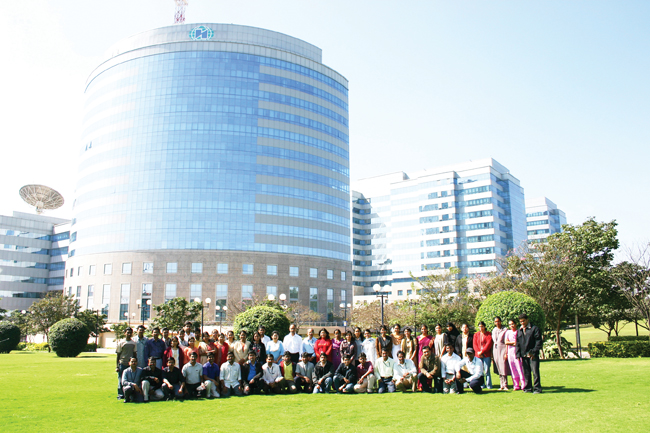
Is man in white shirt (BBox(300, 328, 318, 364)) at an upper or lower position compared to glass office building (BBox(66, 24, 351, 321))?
lower

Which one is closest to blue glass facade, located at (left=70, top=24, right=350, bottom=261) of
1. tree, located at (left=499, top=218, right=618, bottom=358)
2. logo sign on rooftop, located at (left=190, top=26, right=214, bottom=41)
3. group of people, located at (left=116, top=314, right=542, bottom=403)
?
logo sign on rooftop, located at (left=190, top=26, right=214, bottom=41)

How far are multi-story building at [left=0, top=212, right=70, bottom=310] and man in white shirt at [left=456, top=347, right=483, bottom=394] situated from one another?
349 feet

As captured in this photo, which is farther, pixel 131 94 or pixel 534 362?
pixel 131 94

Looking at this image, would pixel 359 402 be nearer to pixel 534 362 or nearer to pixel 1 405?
pixel 534 362

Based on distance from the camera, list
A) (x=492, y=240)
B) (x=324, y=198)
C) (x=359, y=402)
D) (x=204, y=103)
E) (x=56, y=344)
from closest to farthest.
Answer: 1. (x=359, y=402)
2. (x=56, y=344)
3. (x=204, y=103)
4. (x=324, y=198)
5. (x=492, y=240)

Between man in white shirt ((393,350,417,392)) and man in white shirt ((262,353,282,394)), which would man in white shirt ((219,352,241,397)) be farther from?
man in white shirt ((393,350,417,392))

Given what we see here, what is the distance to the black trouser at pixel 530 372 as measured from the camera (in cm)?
1353

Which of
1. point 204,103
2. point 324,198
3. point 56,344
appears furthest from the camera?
point 324,198

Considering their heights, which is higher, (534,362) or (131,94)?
(131,94)

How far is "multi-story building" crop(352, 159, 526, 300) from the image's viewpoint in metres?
108

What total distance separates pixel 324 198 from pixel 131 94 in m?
33.8

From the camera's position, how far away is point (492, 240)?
105 metres

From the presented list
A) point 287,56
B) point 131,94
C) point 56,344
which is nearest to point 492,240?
point 287,56

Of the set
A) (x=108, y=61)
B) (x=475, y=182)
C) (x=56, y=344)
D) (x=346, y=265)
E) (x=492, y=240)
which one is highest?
(x=108, y=61)
